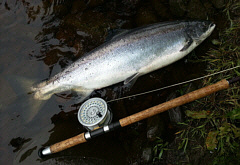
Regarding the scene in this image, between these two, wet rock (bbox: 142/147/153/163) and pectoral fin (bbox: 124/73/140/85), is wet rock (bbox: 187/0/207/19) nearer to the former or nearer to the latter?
pectoral fin (bbox: 124/73/140/85)

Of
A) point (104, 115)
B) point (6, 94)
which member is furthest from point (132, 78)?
point (6, 94)

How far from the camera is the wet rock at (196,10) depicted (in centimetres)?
323

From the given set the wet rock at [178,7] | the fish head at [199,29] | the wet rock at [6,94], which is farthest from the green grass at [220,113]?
the wet rock at [6,94]

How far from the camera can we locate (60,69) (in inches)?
135

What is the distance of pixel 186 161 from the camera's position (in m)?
2.68

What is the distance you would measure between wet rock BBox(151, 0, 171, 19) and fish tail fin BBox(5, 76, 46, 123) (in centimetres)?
280

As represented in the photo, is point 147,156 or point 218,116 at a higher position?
point 218,116

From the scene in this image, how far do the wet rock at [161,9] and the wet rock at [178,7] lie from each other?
0.10 metres

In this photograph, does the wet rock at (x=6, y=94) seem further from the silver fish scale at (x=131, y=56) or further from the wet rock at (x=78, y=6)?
the wet rock at (x=78, y=6)

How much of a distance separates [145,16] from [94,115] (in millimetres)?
2229

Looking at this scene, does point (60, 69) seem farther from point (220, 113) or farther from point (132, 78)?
point (220, 113)

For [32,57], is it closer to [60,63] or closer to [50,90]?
[60,63]

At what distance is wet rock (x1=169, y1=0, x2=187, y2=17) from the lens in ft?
10.8

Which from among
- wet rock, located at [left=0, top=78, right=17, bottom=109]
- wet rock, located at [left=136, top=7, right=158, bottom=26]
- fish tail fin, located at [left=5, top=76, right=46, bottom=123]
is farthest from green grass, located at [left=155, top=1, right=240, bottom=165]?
wet rock, located at [left=0, top=78, right=17, bottom=109]
